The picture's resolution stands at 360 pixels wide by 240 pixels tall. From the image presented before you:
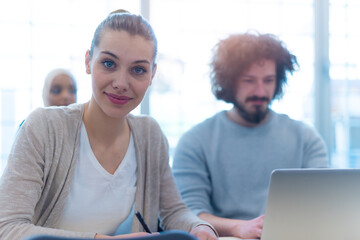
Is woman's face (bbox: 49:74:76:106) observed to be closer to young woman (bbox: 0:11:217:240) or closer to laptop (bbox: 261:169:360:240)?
young woman (bbox: 0:11:217:240)

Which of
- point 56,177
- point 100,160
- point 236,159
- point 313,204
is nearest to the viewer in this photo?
point 313,204

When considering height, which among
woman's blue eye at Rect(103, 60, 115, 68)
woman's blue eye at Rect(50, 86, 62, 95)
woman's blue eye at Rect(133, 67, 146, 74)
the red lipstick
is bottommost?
the red lipstick

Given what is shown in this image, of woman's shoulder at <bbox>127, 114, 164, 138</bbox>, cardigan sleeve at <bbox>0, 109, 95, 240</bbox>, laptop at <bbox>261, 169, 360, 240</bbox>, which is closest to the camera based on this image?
laptop at <bbox>261, 169, 360, 240</bbox>

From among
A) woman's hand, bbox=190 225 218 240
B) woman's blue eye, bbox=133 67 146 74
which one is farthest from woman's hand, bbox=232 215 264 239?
woman's blue eye, bbox=133 67 146 74

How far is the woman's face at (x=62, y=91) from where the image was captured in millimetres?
1844

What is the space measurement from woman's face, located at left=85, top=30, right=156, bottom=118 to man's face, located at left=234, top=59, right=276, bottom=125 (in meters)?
0.67

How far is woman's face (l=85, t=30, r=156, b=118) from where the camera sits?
124cm

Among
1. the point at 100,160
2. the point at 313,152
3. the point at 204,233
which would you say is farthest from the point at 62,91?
the point at 313,152

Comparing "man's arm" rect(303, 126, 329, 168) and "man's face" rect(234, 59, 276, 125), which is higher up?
"man's face" rect(234, 59, 276, 125)

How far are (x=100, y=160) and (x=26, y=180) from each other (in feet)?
0.91

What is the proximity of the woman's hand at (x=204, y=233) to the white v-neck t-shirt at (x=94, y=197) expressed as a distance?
0.88ft

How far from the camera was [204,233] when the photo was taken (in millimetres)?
1222

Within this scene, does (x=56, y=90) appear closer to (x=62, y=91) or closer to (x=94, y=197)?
(x=62, y=91)

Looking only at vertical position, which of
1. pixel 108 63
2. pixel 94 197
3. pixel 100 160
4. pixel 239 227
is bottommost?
pixel 239 227
